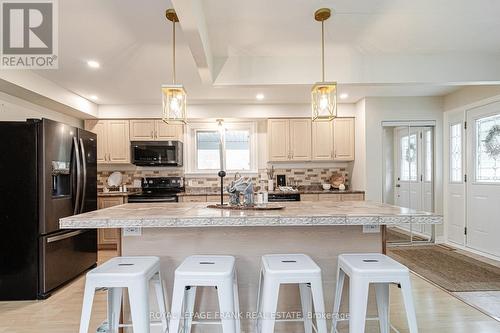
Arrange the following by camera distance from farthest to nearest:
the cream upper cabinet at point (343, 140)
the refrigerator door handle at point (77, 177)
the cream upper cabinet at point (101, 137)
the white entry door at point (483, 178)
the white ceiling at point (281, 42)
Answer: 1. the cream upper cabinet at point (343, 140)
2. the cream upper cabinet at point (101, 137)
3. the white entry door at point (483, 178)
4. the refrigerator door handle at point (77, 177)
5. the white ceiling at point (281, 42)

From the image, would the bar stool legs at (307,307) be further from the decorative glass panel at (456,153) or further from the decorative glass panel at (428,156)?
the decorative glass panel at (428,156)

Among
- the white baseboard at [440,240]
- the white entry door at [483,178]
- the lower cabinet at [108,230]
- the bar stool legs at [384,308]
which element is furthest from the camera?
the white baseboard at [440,240]

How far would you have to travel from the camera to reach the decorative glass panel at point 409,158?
16.1 feet

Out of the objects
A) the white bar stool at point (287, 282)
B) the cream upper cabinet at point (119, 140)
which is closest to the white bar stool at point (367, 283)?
the white bar stool at point (287, 282)

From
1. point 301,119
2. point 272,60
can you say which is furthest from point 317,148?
point 272,60

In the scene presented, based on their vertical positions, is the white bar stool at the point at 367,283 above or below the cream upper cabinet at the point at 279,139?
below

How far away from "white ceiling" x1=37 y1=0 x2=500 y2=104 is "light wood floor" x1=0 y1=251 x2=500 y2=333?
89.5 inches

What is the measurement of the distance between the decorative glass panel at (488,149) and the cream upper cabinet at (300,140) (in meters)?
2.46

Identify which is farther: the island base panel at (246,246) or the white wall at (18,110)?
the white wall at (18,110)

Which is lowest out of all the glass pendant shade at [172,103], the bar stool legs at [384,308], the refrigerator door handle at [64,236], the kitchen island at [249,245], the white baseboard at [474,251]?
the white baseboard at [474,251]

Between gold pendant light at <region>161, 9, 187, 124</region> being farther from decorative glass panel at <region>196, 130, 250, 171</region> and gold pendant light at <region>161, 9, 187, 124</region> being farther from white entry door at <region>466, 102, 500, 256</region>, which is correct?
white entry door at <region>466, 102, 500, 256</region>

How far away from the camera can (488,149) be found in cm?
399

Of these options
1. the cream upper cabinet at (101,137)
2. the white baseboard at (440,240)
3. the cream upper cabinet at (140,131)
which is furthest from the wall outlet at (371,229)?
the cream upper cabinet at (101,137)

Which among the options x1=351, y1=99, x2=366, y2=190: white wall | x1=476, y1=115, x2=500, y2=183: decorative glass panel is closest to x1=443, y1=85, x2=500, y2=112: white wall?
x1=476, y1=115, x2=500, y2=183: decorative glass panel
